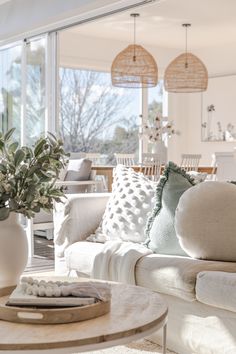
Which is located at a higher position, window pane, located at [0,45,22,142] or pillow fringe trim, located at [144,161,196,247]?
window pane, located at [0,45,22,142]

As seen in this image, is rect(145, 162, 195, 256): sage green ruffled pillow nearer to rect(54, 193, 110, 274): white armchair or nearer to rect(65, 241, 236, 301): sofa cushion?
rect(65, 241, 236, 301): sofa cushion

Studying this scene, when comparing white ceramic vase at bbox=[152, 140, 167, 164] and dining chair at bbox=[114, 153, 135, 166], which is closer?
white ceramic vase at bbox=[152, 140, 167, 164]

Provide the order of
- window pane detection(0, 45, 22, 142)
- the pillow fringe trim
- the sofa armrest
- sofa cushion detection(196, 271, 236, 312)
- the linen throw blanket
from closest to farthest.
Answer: sofa cushion detection(196, 271, 236, 312)
the linen throw blanket
the pillow fringe trim
the sofa armrest
window pane detection(0, 45, 22, 142)

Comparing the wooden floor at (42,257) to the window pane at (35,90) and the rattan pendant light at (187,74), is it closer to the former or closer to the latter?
the window pane at (35,90)

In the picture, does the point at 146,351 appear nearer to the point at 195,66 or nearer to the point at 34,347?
the point at 34,347

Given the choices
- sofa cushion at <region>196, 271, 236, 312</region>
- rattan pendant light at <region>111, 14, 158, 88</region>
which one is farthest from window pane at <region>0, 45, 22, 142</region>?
sofa cushion at <region>196, 271, 236, 312</region>

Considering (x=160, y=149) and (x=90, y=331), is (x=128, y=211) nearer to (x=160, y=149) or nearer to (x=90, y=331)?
(x=90, y=331)

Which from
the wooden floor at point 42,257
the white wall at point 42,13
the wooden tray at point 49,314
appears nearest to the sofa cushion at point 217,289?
the wooden tray at point 49,314

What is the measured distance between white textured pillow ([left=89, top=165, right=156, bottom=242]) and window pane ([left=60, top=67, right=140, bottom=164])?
222 inches

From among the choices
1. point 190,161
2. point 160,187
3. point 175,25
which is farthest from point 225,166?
point 160,187

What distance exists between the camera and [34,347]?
56.9 inches

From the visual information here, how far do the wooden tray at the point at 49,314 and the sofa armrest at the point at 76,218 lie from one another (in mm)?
1755

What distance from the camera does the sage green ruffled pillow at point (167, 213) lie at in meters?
2.91

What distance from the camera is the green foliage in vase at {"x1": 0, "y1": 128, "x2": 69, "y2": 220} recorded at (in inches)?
79.4
